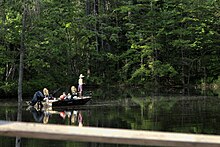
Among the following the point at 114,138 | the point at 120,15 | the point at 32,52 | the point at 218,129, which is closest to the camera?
the point at 114,138

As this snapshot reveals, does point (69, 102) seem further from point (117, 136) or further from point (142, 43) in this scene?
point (117, 136)

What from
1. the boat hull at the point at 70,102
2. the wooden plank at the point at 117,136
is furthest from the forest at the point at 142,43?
the wooden plank at the point at 117,136

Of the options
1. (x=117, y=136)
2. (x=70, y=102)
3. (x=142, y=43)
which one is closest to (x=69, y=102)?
(x=70, y=102)

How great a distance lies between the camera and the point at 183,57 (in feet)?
124

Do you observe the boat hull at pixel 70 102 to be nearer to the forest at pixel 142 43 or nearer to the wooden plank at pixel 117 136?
→ the forest at pixel 142 43

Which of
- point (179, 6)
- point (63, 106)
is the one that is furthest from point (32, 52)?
point (179, 6)

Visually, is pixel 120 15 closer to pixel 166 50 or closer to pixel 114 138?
pixel 166 50

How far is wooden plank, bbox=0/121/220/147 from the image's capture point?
2686 millimetres

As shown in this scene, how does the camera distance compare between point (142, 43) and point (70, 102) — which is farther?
point (142, 43)

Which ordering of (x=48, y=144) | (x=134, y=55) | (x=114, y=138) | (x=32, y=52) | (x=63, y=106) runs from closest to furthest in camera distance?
(x=114, y=138) → (x=48, y=144) → (x=63, y=106) → (x=32, y=52) → (x=134, y=55)

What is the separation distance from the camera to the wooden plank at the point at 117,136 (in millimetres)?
2686

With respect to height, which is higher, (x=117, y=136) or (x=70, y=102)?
(x=117, y=136)

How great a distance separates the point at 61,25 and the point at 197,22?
11877 mm

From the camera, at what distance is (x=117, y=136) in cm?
273
